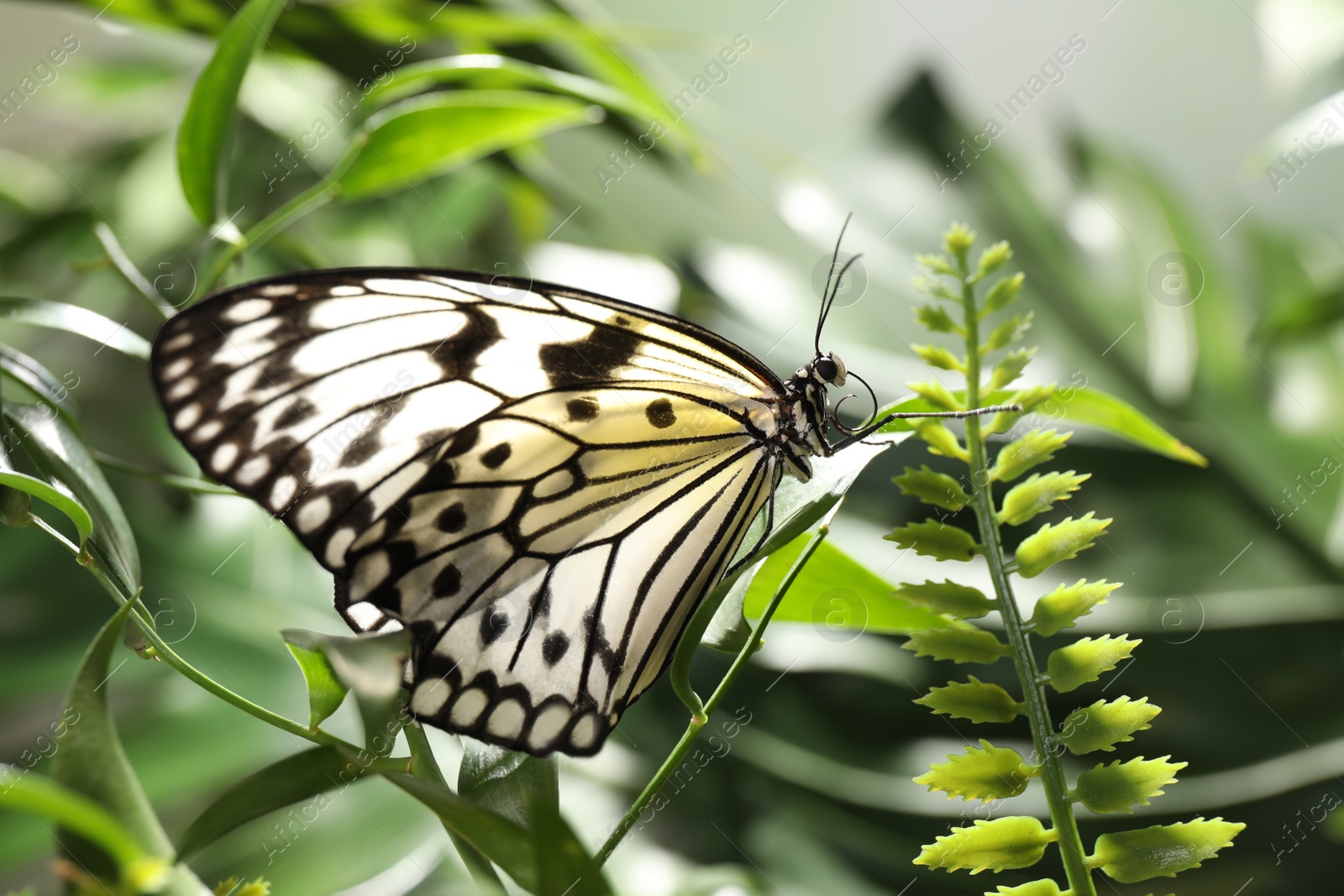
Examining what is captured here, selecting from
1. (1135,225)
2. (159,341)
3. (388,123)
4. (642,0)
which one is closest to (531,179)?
(388,123)

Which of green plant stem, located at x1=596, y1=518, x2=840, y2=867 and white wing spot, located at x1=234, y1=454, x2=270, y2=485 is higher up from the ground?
white wing spot, located at x1=234, y1=454, x2=270, y2=485

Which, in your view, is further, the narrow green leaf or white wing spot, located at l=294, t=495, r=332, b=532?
white wing spot, located at l=294, t=495, r=332, b=532

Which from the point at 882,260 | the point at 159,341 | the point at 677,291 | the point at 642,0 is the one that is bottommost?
the point at 159,341

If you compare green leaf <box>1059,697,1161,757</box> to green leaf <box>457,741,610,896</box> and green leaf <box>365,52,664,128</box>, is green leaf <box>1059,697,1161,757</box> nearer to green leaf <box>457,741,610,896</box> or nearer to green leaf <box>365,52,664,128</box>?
green leaf <box>457,741,610,896</box>

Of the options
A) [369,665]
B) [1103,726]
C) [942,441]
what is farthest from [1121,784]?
[369,665]

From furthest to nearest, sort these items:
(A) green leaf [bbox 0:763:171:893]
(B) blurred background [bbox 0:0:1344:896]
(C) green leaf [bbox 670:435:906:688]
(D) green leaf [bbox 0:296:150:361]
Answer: (B) blurred background [bbox 0:0:1344:896]
(D) green leaf [bbox 0:296:150:361]
(C) green leaf [bbox 670:435:906:688]
(A) green leaf [bbox 0:763:171:893]

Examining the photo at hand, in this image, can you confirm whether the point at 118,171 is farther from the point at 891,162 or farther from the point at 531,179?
the point at 891,162

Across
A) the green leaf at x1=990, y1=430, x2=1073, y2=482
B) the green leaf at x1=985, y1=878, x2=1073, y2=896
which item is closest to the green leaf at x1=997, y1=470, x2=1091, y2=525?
the green leaf at x1=990, y1=430, x2=1073, y2=482

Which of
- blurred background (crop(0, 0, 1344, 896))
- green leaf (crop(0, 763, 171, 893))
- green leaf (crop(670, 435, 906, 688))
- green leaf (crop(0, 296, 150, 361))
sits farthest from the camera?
blurred background (crop(0, 0, 1344, 896))

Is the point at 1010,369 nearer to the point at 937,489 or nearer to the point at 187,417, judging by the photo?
the point at 937,489
